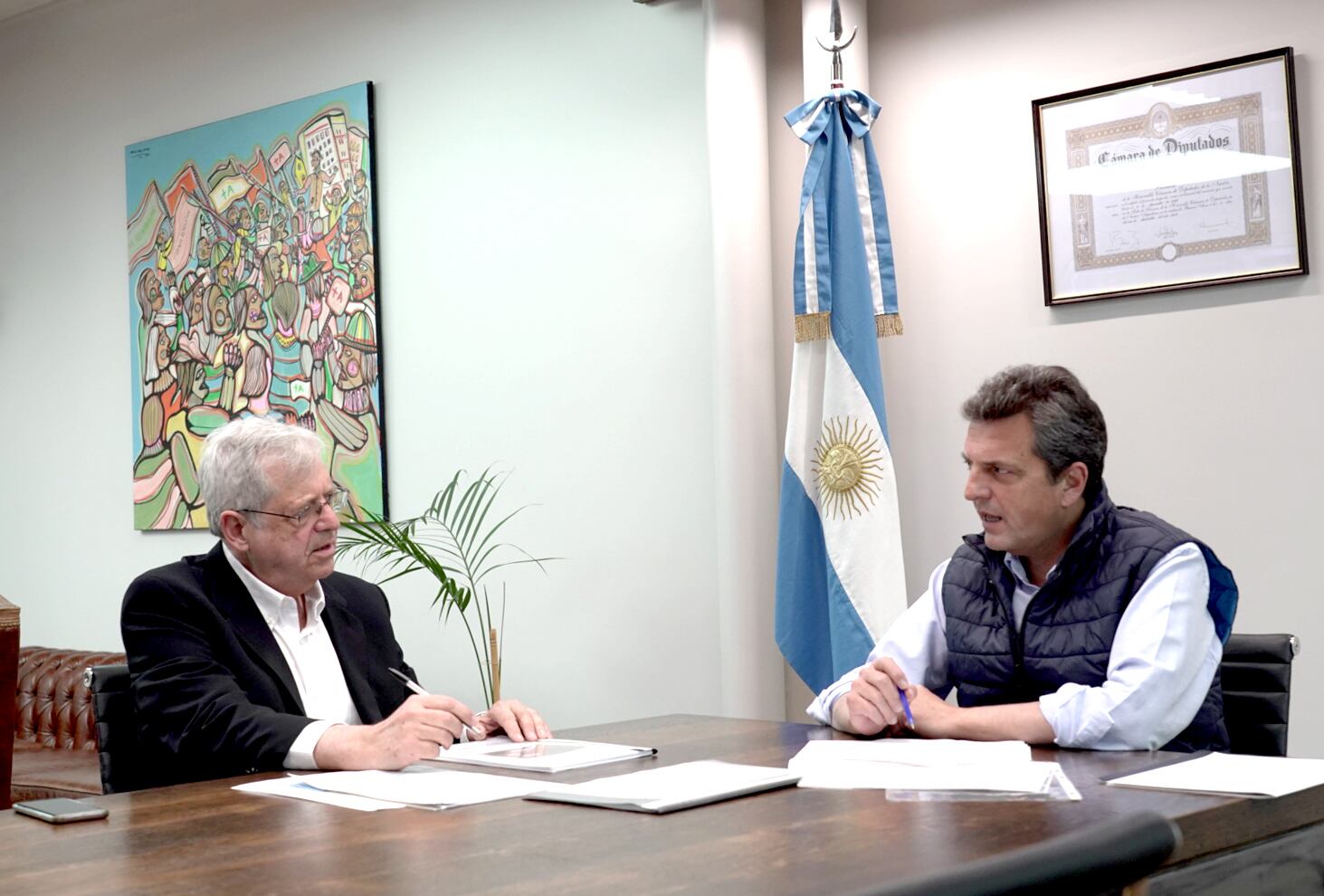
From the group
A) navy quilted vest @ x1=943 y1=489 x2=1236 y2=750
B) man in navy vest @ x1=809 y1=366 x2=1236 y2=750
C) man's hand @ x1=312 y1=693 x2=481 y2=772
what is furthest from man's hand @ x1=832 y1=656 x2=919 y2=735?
man's hand @ x1=312 y1=693 x2=481 y2=772

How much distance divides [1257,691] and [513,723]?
126 cm

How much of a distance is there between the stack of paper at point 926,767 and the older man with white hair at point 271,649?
0.58m

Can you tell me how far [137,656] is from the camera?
2527 millimetres

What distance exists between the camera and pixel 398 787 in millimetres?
1999

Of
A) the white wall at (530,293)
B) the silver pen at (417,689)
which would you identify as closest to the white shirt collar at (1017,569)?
the silver pen at (417,689)

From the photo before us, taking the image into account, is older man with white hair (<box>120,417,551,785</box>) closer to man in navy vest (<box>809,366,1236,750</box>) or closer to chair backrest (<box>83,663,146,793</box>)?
chair backrest (<box>83,663,146,793</box>)

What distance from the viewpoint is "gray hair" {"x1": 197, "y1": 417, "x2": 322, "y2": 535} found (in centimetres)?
279

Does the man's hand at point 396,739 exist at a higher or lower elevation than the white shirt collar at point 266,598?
lower

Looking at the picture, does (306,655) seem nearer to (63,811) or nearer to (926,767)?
(63,811)

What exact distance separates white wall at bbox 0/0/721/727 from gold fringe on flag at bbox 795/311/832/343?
0.56m

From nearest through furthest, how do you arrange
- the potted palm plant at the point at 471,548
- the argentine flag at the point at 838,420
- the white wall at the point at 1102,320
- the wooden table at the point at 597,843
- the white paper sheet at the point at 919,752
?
1. the wooden table at the point at 597,843
2. the white paper sheet at the point at 919,752
3. the white wall at the point at 1102,320
4. the argentine flag at the point at 838,420
5. the potted palm plant at the point at 471,548

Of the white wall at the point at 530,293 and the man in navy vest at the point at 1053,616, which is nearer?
the man in navy vest at the point at 1053,616

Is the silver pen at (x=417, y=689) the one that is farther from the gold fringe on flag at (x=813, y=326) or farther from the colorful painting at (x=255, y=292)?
the colorful painting at (x=255, y=292)

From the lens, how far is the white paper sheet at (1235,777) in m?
1.74
